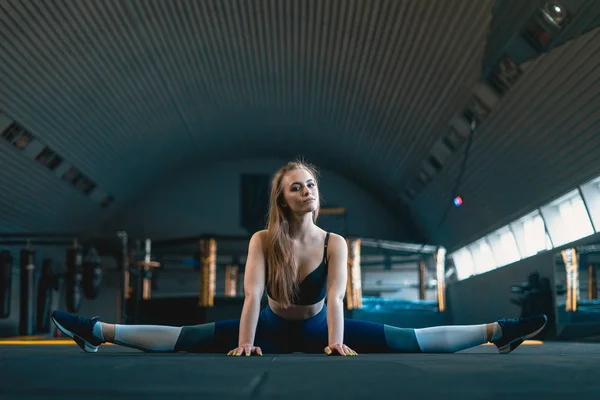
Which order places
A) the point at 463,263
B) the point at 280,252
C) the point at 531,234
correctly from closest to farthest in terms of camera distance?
the point at 280,252 < the point at 531,234 < the point at 463,263

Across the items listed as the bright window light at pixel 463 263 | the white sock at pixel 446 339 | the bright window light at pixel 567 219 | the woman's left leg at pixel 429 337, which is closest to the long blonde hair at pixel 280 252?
the woman's left leg at pixel 429 337

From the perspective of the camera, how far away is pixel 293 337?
3.35 metres

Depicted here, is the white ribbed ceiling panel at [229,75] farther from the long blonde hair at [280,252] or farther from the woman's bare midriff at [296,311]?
the woman's bare midriff at [296,311]

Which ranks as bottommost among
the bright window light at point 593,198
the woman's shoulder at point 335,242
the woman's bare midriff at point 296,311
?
the woman's bare midriff at point 296,311

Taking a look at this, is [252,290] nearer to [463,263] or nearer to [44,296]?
[44,296]

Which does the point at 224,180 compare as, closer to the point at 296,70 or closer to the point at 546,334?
the point at 296,70

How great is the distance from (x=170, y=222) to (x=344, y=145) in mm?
5396

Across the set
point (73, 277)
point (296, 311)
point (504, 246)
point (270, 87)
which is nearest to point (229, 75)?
point (270, 87)

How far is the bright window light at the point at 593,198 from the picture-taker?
7039mm

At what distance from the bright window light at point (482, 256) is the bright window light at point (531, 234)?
67.4 inches

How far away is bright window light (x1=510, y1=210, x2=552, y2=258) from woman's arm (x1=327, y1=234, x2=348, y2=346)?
584 centimetres

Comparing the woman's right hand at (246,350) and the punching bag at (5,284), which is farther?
the punching bag at (5,284)

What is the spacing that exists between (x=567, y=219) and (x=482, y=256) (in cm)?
458

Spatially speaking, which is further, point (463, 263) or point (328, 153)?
point (328, 153)
